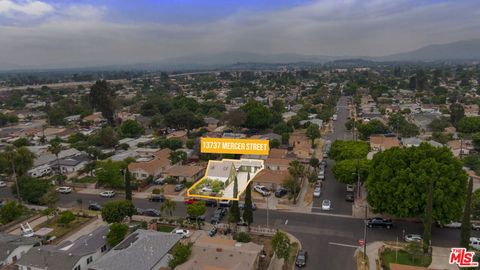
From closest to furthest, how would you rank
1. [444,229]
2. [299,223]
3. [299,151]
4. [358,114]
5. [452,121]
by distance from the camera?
1. [444,229]
2. [299,223]
3. [299,151]
4. [452,121]
5. [358,114]

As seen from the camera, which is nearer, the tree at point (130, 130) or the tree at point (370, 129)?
the tree at point (370, 129)

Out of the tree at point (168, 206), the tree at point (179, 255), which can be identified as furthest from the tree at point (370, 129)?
the tree at point (179, 255)

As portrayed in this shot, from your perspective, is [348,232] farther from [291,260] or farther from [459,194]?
[459,194]

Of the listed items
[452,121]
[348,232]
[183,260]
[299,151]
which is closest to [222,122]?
[299,151]

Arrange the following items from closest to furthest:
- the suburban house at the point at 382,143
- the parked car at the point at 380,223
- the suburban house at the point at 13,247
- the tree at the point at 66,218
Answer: the suburban house at the point at 13,247
the parked car at the point at 380,223
the tree at the point at 66,218
the suburban house at the point at 382,143

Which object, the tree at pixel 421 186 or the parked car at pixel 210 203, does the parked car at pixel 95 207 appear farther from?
the tree at pixel 421 186
